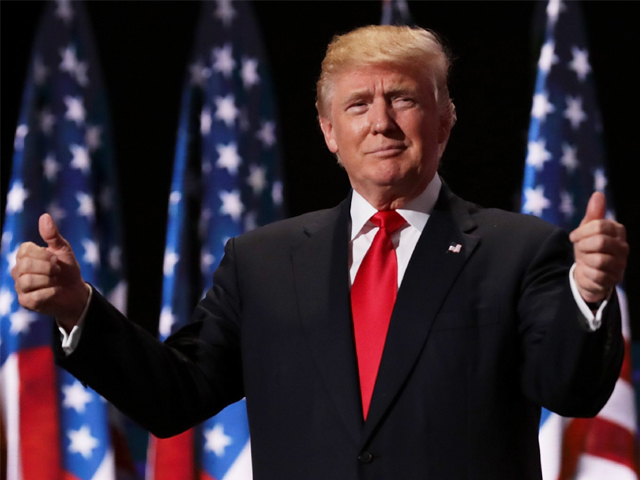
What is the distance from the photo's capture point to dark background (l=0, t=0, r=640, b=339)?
10.5 feet

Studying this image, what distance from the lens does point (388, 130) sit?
1460mm

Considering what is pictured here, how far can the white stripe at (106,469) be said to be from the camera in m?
3.16

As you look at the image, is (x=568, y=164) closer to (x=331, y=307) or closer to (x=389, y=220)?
(x=389, y=220)

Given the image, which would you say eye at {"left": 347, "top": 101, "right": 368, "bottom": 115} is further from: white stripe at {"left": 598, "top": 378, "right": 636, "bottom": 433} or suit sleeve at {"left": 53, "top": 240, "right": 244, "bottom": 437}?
white stripe at {"left": 598, "top": 378, "right": 636, "bottom": 433}

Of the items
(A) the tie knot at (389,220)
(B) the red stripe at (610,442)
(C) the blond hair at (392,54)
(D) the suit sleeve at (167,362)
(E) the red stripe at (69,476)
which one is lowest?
(E) the red stripe at (69,476)

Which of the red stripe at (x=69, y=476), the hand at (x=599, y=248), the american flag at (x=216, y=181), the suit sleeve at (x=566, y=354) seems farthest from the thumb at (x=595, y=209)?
the red stripe at (x=69, y=476)

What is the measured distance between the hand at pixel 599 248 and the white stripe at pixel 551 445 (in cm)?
224

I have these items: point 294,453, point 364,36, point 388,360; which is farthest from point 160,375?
point 364,36

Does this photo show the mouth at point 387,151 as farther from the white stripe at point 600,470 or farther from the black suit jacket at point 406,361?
the white stripe at point 600,470

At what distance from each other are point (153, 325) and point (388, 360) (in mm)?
2158

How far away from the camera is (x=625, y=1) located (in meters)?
3.23

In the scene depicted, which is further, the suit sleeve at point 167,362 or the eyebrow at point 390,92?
the eyebrow at point 390,92

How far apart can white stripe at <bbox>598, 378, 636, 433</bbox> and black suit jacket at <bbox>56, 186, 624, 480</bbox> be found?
1.97 metres

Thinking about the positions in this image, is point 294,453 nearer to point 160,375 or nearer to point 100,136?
point 160,375
